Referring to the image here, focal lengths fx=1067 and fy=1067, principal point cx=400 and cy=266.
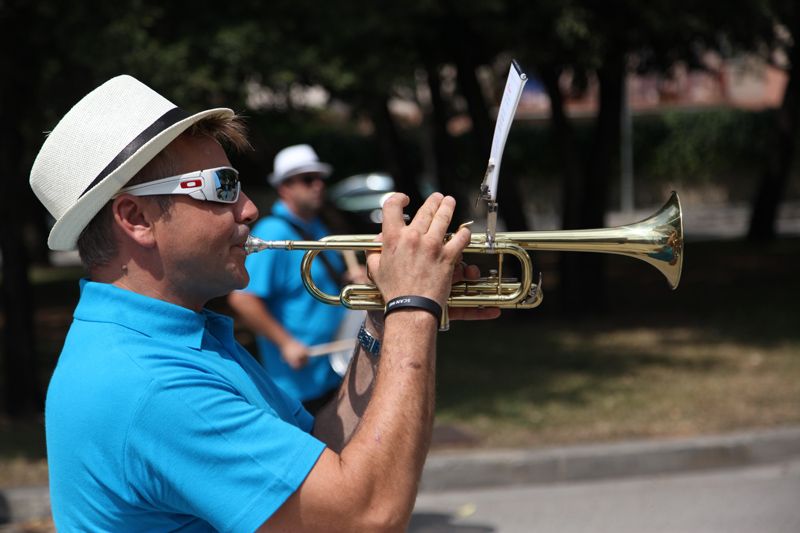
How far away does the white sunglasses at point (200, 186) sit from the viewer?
1941 mm

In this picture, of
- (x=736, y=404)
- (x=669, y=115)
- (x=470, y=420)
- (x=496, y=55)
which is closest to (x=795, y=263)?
(x=496, y=55)

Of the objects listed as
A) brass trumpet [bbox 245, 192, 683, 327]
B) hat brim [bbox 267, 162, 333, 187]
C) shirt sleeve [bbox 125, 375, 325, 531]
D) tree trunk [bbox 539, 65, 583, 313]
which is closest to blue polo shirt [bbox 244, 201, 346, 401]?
hat brim [bbox 267, 162, 333, 187]

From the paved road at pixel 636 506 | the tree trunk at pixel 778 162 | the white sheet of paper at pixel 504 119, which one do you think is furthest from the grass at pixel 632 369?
the tree trunk at pixel 778 162

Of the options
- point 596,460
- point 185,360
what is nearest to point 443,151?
point 596,460

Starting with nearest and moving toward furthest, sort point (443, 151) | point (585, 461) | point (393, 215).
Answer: point (393, 215) < point (585, 461) < point (443, 151)

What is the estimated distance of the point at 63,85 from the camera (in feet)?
27.8

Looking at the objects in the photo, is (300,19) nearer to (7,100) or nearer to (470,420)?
(7,100)

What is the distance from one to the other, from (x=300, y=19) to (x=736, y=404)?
435 cm

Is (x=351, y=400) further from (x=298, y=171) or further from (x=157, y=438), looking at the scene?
(x=298, y=171)

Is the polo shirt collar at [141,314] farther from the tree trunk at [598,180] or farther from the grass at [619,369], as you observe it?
the tree trunk at [598,180]

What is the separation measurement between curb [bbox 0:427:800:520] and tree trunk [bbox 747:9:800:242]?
41.2 ft

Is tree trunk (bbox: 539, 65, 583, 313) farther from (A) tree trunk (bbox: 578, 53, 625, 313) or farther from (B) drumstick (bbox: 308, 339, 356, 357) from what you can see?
(B) drumstick (bbox: 308, 339, 356, 357)

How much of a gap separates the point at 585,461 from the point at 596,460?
2.7 inches

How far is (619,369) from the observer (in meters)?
8.81
